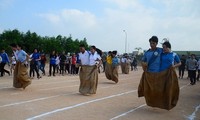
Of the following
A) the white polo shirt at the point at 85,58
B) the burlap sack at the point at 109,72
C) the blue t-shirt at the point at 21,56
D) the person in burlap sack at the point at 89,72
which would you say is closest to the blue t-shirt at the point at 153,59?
the person in burlap sack at the point at 89,72

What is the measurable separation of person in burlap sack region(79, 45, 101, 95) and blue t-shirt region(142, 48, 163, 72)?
160 inches

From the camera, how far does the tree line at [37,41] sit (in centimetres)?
7207

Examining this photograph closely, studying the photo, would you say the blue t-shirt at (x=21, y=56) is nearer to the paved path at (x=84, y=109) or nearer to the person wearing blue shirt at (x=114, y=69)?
the paved path at (x=84, y=109)

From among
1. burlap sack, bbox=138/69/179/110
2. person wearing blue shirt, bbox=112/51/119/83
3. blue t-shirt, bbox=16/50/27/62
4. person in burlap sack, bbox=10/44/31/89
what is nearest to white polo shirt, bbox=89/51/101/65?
person in burlap sack, bbox=10/44/31/89

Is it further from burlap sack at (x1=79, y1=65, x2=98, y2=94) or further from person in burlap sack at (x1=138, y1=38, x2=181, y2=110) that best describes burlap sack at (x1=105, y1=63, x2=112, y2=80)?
person in burlap sack at (x1=138, y1=38, x2=181, y2=110)

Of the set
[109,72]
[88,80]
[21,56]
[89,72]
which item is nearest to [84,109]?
[88,80]

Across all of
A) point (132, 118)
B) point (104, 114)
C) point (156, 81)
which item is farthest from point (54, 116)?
point (156, 81)

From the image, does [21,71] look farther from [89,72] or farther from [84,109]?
[84,109]

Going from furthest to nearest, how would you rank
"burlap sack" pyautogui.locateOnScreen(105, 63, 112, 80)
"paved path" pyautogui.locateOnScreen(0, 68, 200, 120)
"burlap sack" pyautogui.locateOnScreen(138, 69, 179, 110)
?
"burlap sack" pyautogui.locateOnScreen(105, 63, 112, 80) → "burlap sack" pyautogui.locateOnScreen(138, 69, 179, 110) → "paved path" pyautogui.locateOnScreen(0, 68, 200, 120)

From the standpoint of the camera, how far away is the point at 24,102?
34.7ft

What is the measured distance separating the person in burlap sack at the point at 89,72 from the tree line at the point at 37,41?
5442 centimetres

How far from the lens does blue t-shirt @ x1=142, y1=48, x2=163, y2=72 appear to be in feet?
32.0

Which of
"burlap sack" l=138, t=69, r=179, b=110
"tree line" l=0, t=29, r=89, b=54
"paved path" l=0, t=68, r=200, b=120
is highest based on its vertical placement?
"tree line" l=0, t=29, r=89, b=54

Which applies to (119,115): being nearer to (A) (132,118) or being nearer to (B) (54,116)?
(A) (132,118)
